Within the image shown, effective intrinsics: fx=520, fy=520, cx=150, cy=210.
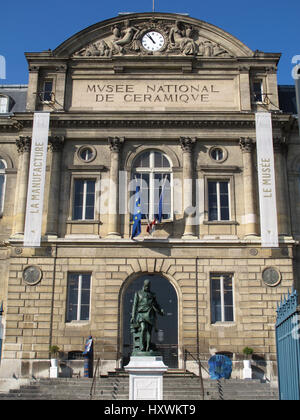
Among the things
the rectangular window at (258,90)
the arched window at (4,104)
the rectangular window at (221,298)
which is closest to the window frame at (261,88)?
the rectangular window at (258,90)

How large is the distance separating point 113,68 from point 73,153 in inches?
213

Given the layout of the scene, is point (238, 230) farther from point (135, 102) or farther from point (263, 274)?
point (135, 102)

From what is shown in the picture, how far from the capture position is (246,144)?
27609 millimetres

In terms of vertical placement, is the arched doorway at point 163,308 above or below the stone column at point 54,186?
below

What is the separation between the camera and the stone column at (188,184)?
2631cm

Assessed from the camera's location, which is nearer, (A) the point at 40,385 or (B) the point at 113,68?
(A) the point at 40,385

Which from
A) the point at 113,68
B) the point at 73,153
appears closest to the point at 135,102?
the point at 113,68

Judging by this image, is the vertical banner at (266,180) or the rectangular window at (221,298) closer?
the rectangular window at (221,298)

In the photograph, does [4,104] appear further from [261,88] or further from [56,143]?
[261,88]

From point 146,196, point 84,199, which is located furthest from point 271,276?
point 84,199

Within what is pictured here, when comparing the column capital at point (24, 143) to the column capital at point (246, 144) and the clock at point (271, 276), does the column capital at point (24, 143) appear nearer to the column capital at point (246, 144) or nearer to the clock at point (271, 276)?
the column capital at point (246, 144)

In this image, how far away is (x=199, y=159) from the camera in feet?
90.7

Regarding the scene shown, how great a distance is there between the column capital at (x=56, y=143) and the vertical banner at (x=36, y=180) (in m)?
0.59
